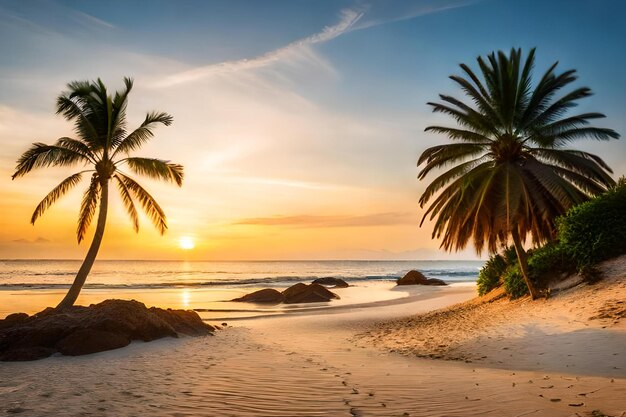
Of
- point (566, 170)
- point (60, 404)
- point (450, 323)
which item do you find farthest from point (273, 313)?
point (60, 404)

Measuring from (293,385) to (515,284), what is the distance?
40.1 feet

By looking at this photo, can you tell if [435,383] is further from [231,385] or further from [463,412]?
[231,385]

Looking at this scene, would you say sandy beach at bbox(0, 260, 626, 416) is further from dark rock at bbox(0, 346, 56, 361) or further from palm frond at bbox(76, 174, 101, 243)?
palm frond at bbox(76, 174, 101, 243)

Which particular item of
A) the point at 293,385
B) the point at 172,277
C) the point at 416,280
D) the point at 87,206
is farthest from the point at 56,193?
the point at 172,277

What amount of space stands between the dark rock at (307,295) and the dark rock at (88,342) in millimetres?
18427

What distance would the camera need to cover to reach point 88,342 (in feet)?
35.6

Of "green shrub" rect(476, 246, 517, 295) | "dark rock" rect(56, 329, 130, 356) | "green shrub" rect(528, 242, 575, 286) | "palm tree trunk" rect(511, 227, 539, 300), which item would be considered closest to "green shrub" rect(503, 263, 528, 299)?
"green shrub" rect(528, 242, 575, 286)

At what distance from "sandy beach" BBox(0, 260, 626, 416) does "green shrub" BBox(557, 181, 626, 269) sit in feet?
2.77

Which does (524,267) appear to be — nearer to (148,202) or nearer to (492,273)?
(492,273)

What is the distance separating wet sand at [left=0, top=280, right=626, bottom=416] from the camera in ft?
19.7

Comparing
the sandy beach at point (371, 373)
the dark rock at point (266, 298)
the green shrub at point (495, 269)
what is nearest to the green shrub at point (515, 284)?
the sandy beach at point (371, 373)

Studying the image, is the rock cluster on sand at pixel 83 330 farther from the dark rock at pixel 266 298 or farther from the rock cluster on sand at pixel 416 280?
the rock cluster on sand at pixel 416 280

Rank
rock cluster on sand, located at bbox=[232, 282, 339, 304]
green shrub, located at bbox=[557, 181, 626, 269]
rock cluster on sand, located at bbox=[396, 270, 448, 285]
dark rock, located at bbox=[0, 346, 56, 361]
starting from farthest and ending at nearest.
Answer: rock cluster on sand, located at bbox=[396, 270, 448, 285] → rock cluster on sand, located at bbox=[232, 282, 339, 304] → green shrub, located at bbox=[557, 181, 626, 269] → dark rock, located at bbox=[0, 346, 56, 361]

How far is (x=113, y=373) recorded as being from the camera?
27.2ft
